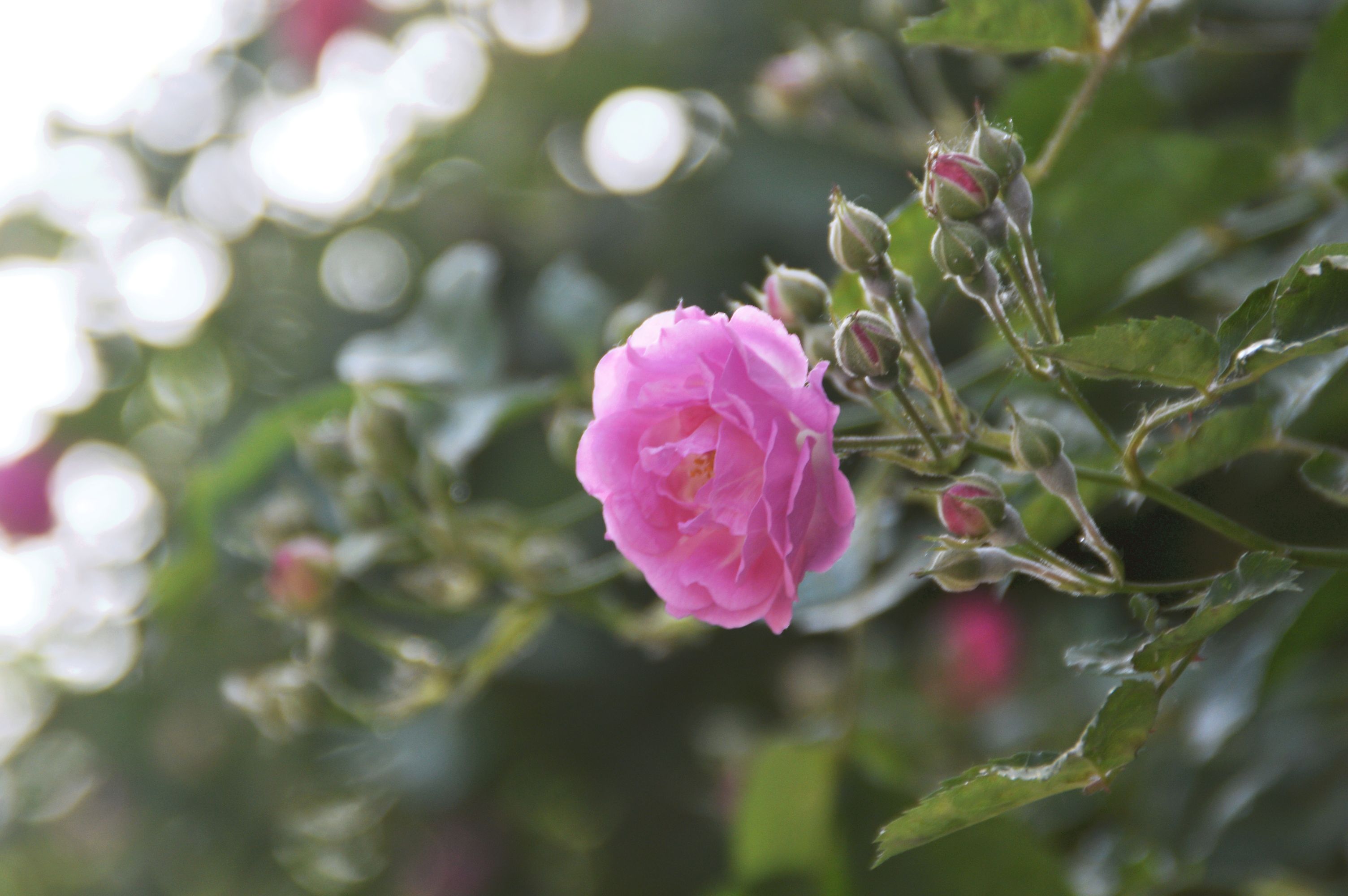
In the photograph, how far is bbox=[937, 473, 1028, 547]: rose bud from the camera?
0.43 meters

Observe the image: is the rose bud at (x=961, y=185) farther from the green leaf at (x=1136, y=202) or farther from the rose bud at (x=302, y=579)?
the rose bud at (x=302, y=579)

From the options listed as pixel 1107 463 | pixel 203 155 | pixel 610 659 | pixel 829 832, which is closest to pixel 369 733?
pixel 610 659

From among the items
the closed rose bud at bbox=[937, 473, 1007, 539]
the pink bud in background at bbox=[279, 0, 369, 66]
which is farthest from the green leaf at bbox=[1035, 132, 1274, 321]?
the pink bud in background at bbox=[279, 0, 369, 66]

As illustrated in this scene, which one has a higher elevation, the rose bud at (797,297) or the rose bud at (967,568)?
the rose bud at (797,297)

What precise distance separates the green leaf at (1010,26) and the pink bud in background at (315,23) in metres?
1.37

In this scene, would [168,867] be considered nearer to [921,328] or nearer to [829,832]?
[829,832]

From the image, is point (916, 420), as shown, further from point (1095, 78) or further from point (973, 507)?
point (1095, 78)

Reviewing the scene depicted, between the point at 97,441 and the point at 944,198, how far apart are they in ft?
5.58

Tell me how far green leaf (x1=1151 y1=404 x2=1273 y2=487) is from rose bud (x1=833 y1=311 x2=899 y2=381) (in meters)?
0.18

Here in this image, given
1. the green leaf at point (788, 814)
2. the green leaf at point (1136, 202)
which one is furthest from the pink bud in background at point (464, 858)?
the green leaf at point (1136, 202)

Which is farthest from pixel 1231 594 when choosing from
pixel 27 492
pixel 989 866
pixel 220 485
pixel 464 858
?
pixel 27 492

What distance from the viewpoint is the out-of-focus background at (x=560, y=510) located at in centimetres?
82

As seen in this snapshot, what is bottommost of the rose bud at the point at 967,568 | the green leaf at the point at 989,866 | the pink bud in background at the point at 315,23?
the green leaf at the point at 989,866

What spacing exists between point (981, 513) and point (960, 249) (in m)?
0.11
